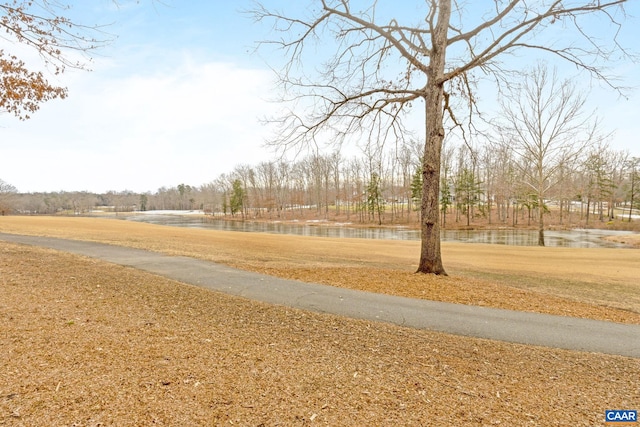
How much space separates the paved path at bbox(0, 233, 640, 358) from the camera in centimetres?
481

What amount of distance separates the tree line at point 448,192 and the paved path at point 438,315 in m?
4.16

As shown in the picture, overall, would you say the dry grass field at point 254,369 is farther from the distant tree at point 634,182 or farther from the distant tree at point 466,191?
the distant tree at point 634,182

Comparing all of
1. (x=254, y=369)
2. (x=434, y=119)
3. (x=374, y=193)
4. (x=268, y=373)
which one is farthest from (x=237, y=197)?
(x=268, y=373)

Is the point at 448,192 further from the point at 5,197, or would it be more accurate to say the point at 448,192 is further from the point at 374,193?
the point at 5,197

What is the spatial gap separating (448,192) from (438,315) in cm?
4798

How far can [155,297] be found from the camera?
5.90 metres

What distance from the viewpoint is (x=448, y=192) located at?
50.1m

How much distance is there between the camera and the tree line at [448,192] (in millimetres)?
30830

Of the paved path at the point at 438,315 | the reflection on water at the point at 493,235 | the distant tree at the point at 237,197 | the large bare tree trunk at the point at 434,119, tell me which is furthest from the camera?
the distant tree at the point at 237,197

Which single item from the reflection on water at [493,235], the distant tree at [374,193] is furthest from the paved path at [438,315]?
the distant tree at [374,193]

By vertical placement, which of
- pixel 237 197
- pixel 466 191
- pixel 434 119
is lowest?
pixel 434 119

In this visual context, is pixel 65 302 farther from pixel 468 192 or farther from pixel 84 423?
pixel 468 192

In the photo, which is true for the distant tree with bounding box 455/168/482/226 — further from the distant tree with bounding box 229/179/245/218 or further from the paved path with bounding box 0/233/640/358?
the paved path with bounding box 0/233/640/358

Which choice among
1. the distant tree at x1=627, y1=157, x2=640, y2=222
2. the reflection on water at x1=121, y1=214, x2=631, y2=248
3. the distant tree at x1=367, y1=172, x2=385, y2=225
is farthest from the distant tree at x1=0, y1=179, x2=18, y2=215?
the distant tree at x1=627, y1=157, x2=640, y2=222
